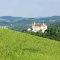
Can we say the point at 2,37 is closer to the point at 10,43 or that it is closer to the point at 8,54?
the point at 10,43

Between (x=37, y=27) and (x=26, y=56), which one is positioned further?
(x=37, y=27)

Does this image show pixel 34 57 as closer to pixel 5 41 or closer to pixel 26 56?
pixel 26 56

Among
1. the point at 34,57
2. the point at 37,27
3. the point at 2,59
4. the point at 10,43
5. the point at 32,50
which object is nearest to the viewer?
the point at 2,59

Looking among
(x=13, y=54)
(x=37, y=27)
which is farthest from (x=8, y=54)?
(x=37, y=27)

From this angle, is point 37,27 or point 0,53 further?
point 37,27

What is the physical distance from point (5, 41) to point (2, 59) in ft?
17.3

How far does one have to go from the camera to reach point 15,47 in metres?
14.9

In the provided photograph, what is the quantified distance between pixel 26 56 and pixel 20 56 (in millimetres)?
323

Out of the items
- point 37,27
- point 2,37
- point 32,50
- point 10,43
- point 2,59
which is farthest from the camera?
→ point 37,27

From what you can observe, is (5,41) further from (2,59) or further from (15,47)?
(2,59)

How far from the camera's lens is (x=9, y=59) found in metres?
11.5

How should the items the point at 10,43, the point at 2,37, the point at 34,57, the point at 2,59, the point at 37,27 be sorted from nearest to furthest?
1. the point at 2,59
2. the point at 34,57
3. the point at 10,43
4. the point at 2,37
5. the point at 37,27

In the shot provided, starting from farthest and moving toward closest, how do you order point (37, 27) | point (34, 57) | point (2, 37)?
point (37, 27) < point (2, 37) < point (34, 57)

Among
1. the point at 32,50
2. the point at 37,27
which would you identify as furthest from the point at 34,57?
the point at 37,27
